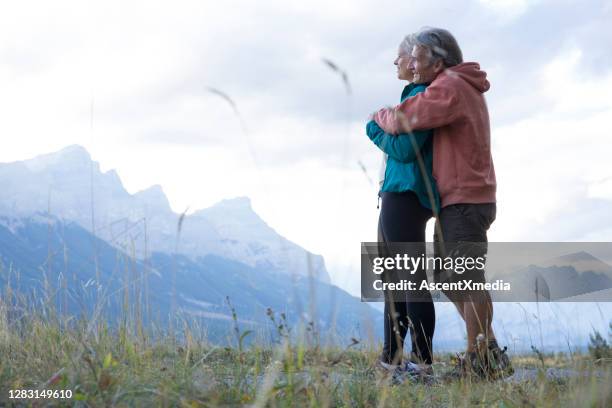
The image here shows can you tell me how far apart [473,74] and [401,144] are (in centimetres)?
58

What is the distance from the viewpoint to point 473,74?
379cm

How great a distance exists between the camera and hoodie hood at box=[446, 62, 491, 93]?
376 centimetres

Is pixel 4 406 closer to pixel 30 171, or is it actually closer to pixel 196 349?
pixel 196 349

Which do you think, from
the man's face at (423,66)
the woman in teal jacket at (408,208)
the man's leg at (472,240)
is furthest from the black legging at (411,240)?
the man's face at (423,66)

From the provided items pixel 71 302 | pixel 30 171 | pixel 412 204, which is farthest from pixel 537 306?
pixel 30 171

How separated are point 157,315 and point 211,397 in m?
2.96

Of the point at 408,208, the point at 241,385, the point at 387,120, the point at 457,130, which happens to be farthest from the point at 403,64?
the point at 241,385

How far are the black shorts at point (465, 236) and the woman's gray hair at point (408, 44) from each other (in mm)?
913

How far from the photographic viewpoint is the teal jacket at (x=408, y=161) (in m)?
3.69

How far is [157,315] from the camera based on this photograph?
16.8 ft

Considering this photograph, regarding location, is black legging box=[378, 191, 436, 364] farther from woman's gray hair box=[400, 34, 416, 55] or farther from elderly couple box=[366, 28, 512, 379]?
woman's gray hair box=[400, 34, 416, 55]

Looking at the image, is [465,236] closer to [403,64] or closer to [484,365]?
[484,365]

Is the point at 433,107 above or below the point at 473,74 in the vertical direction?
below

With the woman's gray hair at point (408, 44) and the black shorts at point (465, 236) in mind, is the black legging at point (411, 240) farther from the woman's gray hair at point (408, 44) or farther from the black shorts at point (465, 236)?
the woman's gray hair at point (408, 44)
